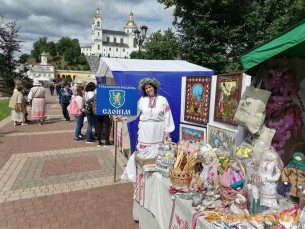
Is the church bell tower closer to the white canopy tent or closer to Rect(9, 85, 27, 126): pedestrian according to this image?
Rect(9, 85, 27, 126): pedestrian

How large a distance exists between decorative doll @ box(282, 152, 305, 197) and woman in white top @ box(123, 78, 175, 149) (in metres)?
2.34

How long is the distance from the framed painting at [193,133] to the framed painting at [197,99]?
148 mm

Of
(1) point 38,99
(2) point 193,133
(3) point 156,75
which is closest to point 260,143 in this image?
(2) point 193,133

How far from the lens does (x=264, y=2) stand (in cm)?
1533

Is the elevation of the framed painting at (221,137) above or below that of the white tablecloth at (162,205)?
above

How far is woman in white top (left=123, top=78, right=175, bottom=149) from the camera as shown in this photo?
4.31m

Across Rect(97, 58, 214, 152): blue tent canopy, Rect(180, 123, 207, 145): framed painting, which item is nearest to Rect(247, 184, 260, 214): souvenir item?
Rect(180, 123, 207, 145): framed painting

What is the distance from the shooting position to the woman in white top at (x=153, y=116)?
14.1 ft

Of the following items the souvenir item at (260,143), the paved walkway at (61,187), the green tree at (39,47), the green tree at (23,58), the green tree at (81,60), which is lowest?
the paved walkway at (61,187)

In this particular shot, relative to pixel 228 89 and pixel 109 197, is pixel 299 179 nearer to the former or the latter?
pixel 228 89

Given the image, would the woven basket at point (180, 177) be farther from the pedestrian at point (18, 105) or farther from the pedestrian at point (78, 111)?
the pedestrian at point (18, 105)

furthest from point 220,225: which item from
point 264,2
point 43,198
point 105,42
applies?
point 105,42

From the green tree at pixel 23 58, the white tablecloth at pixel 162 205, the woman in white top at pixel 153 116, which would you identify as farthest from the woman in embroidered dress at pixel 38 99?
the green tree at pixel 23 58

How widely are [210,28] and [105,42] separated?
123m
